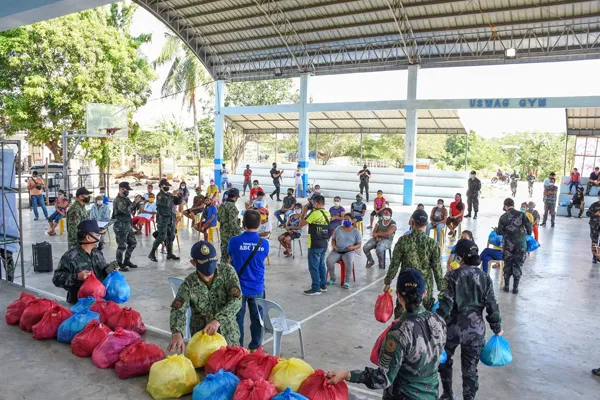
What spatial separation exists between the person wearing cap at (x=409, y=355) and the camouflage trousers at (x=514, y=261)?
5.26m

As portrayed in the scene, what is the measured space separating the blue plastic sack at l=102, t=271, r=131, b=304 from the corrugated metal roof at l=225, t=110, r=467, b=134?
17988mm

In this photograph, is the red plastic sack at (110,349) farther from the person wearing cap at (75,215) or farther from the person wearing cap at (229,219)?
the person wearing cap at (75,215)

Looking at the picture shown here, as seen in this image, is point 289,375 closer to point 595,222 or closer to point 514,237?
point 514,237

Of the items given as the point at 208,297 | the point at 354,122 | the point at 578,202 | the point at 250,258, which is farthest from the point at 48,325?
the point at 354,122

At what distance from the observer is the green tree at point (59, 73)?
18734 mm

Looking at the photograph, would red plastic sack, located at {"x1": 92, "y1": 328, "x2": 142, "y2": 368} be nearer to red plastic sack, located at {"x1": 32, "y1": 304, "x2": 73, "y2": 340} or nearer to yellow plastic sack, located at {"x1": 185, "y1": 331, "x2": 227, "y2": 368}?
yellow plastic sack, located at {"x1": 185, "y1": 331, "x2": 227, "y2": 368}

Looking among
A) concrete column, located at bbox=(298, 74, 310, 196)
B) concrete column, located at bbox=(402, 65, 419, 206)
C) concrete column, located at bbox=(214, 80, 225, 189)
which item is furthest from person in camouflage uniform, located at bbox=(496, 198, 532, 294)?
concrete column, located at bbox=(214, 80, 225, 189)

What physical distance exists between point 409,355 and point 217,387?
3.88ft

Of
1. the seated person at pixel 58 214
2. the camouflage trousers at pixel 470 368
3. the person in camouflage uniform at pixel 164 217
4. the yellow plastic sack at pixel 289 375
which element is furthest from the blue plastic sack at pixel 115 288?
the seated person at pixel 58 214

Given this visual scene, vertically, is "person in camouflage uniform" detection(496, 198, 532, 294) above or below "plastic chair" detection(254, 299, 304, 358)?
above

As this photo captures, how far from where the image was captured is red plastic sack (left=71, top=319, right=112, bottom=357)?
12.0ft

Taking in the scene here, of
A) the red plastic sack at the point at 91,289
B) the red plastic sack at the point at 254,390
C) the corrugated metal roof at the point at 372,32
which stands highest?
the corrugated metal roof at the point at 372,32

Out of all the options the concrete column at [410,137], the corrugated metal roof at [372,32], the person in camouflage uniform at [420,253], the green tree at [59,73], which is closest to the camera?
the person in camouflage uniform at [420,253]

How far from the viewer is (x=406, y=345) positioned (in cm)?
260
